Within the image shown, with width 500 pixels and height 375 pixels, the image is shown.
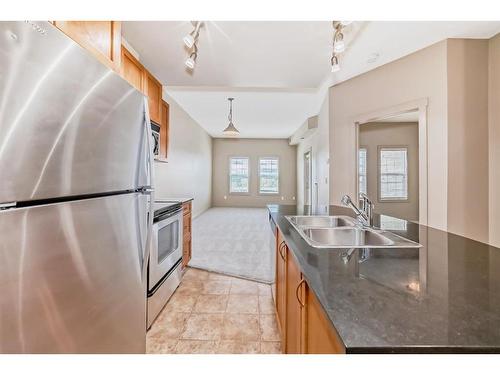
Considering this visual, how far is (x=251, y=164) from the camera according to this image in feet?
32.2

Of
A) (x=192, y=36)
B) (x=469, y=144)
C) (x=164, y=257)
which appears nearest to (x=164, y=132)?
(x=192, y=36)

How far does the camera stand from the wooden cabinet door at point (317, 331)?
2.10 feet

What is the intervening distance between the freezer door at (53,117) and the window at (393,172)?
6.52m

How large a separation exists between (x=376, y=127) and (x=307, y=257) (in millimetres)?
6333

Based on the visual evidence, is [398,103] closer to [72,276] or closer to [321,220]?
[321,220]

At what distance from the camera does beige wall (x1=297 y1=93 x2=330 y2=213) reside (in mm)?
3867

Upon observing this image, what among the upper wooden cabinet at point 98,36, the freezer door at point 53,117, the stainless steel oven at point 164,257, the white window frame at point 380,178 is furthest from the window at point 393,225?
the white window frame at point 380,178

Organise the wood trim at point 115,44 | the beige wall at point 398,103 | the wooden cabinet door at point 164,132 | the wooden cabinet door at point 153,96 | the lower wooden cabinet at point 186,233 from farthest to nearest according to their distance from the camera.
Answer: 1. the wooden cabinet door at point 164,132
2. the lower wooden cabinet at point 186,233
3. the wooden cabinet door at point 153,96
4. the beige wall at point 398,103
5. the wood trim at point 115,44

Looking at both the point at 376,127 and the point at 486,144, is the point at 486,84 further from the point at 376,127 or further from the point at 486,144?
the point at 376,127

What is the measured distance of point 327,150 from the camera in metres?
3.75

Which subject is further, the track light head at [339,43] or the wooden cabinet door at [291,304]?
the track light head at [339,43]

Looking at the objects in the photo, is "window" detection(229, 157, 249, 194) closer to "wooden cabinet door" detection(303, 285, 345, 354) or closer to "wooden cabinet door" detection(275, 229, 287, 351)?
"wooden cabinet door" detection(275, 229, 287, 351)

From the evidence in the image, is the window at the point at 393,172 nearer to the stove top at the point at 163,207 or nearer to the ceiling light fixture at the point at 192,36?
the stove top at the point at 163,207

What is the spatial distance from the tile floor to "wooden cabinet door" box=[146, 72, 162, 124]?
196 cm
